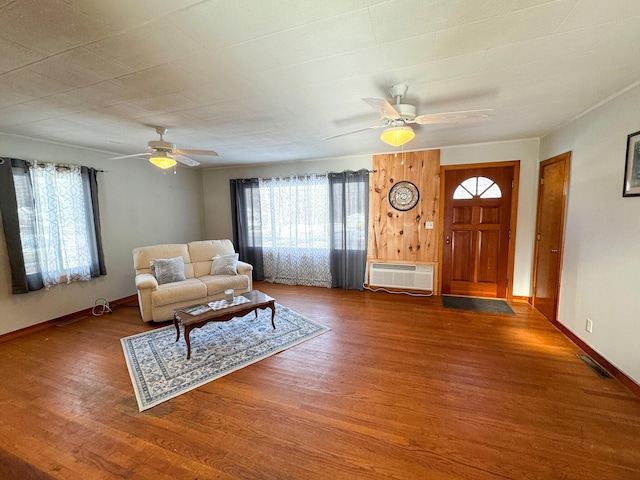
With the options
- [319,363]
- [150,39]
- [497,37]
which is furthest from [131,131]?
[497,37]

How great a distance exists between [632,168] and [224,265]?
4600 mm

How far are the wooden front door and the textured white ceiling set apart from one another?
122 cm

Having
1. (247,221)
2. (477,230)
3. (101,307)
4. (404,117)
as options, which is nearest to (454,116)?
(404,117)

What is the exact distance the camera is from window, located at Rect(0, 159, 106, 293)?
10.1ft

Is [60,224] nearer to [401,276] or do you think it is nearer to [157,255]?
[157,255]

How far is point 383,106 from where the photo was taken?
1781 millimetres

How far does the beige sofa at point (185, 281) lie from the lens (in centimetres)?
335

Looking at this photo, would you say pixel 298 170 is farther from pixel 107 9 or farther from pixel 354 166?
pixel 107 9

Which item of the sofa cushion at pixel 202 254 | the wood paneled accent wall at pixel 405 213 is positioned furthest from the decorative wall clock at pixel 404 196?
the sofa cushion at pixel 202 254

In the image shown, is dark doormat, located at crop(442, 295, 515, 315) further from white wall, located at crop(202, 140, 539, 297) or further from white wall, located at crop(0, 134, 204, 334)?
white wall, located at crop(0, 134, 204, 334)

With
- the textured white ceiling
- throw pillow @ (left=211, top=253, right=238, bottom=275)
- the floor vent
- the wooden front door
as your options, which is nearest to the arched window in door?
the wooden front door

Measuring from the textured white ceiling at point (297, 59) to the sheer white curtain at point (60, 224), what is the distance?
710mm

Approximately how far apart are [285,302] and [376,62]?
341 cm

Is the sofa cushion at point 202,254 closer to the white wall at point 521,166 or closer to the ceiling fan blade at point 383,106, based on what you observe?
the white wall at point 521,166
